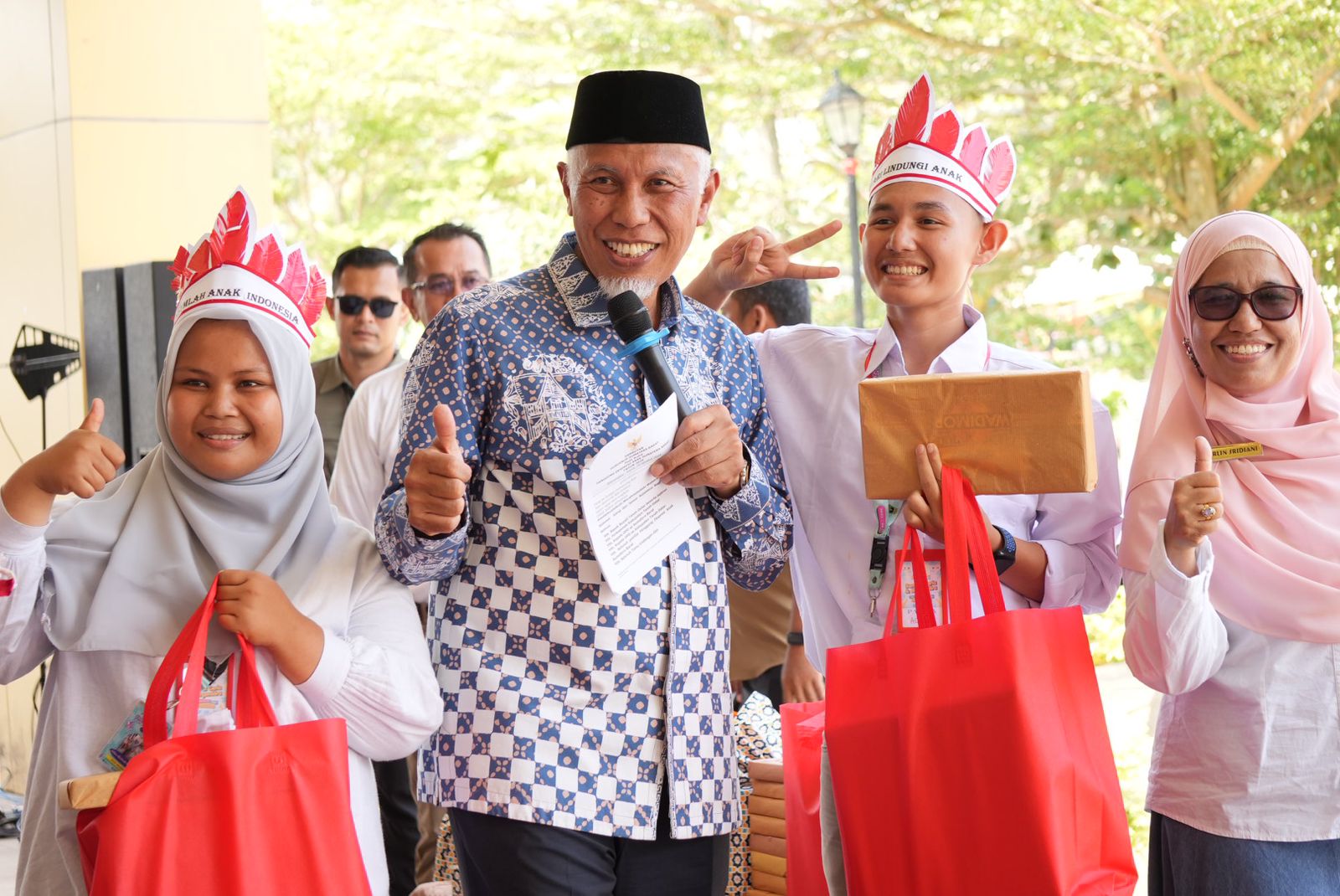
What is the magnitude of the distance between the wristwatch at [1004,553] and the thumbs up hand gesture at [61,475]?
1.42 m

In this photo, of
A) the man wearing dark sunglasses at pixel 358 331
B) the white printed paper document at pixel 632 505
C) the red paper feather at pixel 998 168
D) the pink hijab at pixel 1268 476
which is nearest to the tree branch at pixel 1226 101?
the man wearing dark sunglasses at pixel 358 331

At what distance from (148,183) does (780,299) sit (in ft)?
8.58

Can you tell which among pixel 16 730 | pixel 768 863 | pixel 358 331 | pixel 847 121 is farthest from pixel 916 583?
pixel 847 121

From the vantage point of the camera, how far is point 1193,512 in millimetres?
2135

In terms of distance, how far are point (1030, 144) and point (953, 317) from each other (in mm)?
7693

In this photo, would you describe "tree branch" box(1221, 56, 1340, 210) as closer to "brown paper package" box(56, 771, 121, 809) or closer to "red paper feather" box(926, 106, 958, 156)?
"red paper feather" box(926, 106, 958, 156)

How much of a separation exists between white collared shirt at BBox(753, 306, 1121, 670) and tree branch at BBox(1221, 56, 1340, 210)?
610 centimetres

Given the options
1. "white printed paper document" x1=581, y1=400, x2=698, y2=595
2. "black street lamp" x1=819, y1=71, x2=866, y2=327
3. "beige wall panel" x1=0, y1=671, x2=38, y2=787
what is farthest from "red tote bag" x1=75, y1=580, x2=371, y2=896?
"black street lamp" x1=819, y1=71, x2=866, y2=327

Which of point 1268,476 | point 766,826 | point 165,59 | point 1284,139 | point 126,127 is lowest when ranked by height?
point 766,826

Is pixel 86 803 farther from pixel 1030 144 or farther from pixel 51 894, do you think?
pixel 1030 144

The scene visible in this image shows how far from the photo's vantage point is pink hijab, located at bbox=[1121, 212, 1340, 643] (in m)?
2.26

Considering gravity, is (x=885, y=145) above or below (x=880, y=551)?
above

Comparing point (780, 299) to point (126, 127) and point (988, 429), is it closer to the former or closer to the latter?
point (988, 429)

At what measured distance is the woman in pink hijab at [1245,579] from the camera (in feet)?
7.33
